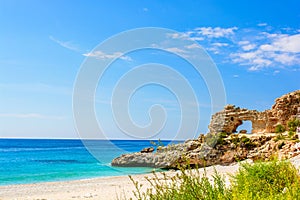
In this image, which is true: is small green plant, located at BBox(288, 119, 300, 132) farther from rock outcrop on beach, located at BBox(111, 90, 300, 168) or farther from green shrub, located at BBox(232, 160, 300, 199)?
green shrub, located at BBox(232, 160, 300, 199)

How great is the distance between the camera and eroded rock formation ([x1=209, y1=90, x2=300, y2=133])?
31.6 metres

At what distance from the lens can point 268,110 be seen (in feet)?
108

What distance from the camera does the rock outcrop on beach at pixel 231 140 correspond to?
27.5 metres

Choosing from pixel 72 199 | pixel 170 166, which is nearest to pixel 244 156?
pixel 170 166

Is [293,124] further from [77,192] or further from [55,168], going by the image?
[55,168]

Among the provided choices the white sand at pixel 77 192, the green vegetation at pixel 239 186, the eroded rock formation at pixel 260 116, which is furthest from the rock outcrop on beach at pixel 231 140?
the green vegetation at pixel 239 186

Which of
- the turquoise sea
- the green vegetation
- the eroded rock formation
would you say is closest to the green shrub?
the green vegetation

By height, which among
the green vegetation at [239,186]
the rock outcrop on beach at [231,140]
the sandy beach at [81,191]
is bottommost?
the green vegetation at [239,186]

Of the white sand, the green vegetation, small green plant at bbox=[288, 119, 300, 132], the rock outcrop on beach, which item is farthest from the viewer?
small green plant at bbox=[288, 119, 300, 132]

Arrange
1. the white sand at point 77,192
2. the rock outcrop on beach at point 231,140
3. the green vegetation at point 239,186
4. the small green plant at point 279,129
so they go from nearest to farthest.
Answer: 1. the green vegetation at point 239,186
2. the white sand at point 77,192
3. the rock outcrop on beach at point 231,140
4. the small green plant at point 279,129

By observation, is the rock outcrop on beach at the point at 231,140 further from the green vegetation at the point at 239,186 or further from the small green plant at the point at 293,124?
the green vegetation at the point at 239,186

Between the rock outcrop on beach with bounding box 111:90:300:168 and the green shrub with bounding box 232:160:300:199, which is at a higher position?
the rock outcrop on beach with bounding box 111:90:300:168

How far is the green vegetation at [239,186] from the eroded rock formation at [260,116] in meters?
25.2

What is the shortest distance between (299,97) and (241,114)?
491cm
